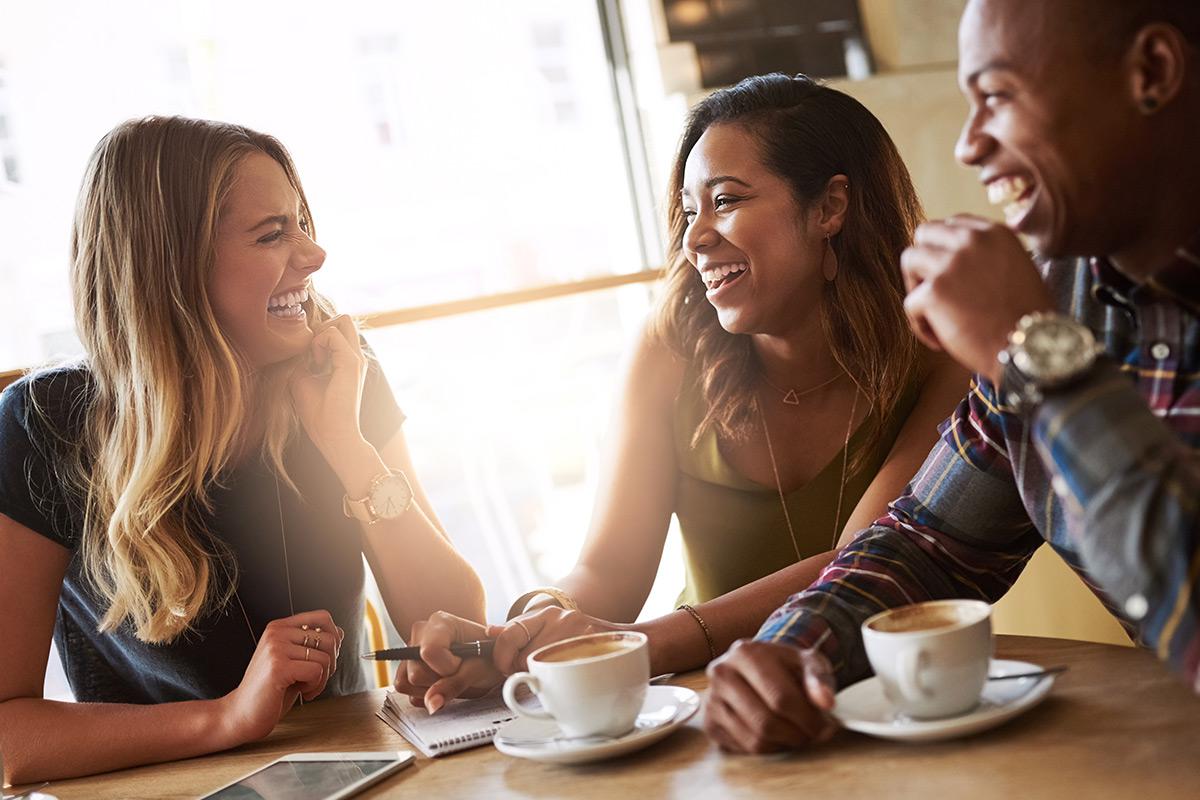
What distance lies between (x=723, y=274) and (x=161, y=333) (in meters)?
0.81

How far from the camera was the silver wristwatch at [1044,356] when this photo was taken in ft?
2.87

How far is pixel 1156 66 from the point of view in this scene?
1004 mm

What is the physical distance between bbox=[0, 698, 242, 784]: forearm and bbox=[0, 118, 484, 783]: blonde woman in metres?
0.14

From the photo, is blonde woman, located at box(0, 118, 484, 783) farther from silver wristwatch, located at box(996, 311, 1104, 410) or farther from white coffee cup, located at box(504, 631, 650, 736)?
silver wristwatch, located at box(996, 311, 1104, 410)

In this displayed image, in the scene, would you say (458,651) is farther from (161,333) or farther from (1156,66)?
(1156,66)

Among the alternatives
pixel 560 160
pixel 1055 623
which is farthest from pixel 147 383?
pixel 560 160

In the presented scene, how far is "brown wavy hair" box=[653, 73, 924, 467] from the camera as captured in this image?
182 cm

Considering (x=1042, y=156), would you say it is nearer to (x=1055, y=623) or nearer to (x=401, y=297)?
(x=1055, y=623)

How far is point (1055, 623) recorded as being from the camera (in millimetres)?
2057

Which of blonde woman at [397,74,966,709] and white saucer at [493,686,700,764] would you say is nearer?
white saucer at [493,686,700,764]

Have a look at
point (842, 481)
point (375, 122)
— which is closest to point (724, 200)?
point (842, 481)

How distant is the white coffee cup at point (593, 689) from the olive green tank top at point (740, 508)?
764mm

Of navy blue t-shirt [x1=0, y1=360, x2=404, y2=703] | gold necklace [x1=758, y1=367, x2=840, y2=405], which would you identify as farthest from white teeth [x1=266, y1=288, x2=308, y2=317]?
gold necklace [x1=758, y1=367, x2=840, y2=405]

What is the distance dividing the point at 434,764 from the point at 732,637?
0.42m
